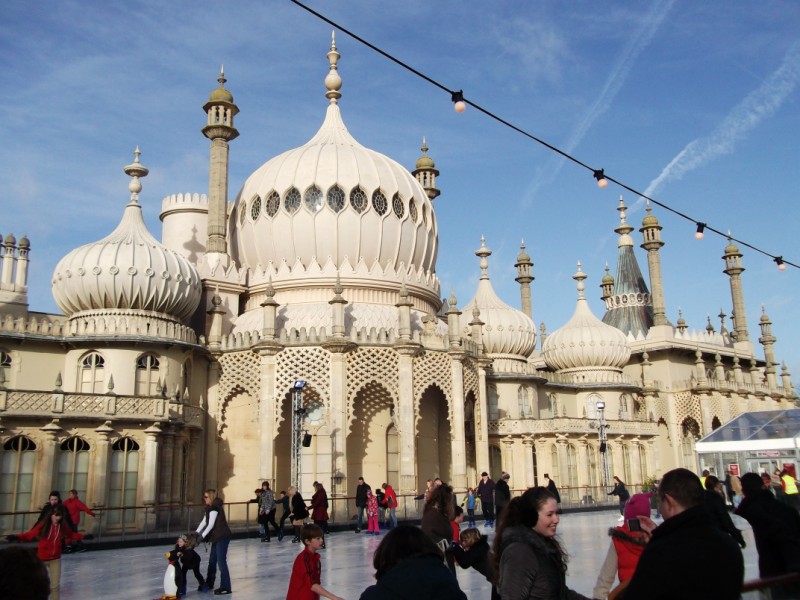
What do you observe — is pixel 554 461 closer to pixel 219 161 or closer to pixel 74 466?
pixel 219 161

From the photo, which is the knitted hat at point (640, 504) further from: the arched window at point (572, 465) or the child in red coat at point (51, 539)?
the arched window at point (572, 465)

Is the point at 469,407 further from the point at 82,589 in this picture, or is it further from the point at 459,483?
the point at 82,589

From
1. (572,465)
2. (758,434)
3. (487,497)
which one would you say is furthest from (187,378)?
(758,434)

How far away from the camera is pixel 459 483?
1108 inches

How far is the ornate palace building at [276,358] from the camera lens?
940 inches

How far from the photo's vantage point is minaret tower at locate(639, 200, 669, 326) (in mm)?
47656

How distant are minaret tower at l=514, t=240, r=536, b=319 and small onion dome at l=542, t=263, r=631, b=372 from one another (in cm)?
522

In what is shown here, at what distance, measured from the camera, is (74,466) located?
22938 millimetres

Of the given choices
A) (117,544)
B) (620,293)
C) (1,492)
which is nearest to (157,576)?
(117,544)

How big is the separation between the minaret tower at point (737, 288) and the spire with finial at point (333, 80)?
103ft

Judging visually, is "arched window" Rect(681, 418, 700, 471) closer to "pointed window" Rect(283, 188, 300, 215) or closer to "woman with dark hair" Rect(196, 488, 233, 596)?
"pointed window" Rect(283, 188, 300, 215)

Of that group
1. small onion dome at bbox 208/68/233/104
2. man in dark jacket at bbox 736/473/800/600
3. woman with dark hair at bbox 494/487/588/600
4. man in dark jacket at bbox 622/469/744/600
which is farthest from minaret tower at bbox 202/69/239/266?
man in dark jacket at bbox 622/469/744/600

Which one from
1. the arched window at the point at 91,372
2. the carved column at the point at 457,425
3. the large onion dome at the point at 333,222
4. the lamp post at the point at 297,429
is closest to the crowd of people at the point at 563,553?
the lamp post at the point at 297,429

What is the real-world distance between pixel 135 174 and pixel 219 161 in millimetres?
4285
